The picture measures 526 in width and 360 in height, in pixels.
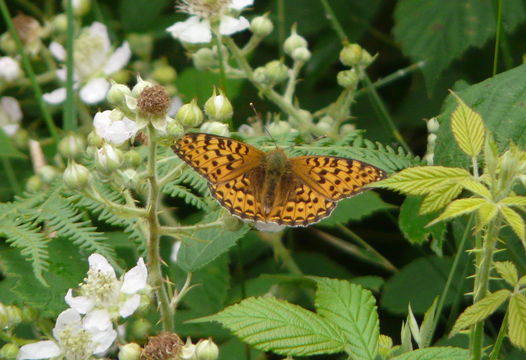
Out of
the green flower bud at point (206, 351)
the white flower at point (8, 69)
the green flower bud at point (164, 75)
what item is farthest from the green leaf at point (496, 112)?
the white flower at point (8, 69)

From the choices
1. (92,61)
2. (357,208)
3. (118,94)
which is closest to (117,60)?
(92,61)

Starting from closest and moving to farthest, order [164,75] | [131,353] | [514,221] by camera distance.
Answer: [514,221] < [131,353] < [164,75]

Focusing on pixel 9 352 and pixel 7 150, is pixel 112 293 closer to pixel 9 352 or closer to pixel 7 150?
pixel 9 352

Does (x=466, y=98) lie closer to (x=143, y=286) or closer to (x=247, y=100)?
(x=143, y=286)

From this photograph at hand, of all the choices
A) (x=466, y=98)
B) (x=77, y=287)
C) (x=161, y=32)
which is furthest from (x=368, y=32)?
(x=77, y=287)

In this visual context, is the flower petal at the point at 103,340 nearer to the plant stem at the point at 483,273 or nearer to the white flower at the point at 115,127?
the white flower at the point at 115,127
